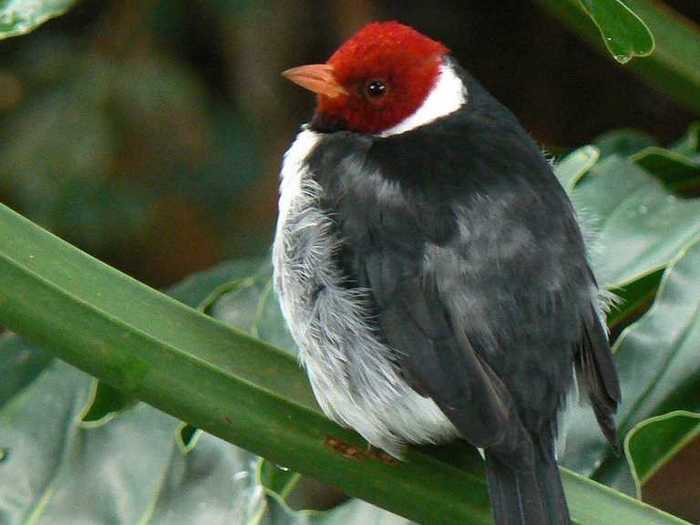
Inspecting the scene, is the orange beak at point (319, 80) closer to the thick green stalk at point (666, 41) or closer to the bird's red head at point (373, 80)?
the bird's red head at point (373, 80)

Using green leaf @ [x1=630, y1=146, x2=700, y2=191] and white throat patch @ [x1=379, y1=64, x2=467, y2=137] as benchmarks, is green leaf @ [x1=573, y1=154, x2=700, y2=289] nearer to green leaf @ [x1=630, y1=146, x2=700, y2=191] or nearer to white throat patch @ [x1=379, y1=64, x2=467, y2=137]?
green leaf @ [x1=630, y1=146, x2=700, y2=191]

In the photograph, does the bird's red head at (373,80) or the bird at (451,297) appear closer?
the bird at (451,297)

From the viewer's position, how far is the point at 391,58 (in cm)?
200

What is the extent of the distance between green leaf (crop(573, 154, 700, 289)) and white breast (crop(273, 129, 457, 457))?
0.51 metres

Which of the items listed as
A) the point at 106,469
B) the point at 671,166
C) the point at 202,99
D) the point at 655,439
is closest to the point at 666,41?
the point at 671,166

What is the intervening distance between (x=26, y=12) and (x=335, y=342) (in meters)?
0.69

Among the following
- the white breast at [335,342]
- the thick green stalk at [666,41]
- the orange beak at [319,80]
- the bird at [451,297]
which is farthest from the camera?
the thick green stalk at [666,41]

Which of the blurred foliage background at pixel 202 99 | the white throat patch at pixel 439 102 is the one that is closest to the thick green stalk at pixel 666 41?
the white throat patch at pixel 439 102

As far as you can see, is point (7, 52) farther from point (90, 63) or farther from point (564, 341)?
point (564, 341)

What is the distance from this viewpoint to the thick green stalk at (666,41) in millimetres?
2314

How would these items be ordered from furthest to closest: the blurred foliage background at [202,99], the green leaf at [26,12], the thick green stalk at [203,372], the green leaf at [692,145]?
the blurred foliage background at [202,99], the green leaf at [692,145], the green leaf at [26,12], the thick green stalk at [203,372]

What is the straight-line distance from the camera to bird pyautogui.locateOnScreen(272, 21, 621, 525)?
5.12 feet

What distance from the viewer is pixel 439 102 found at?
199cm

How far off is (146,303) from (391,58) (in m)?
0.71
